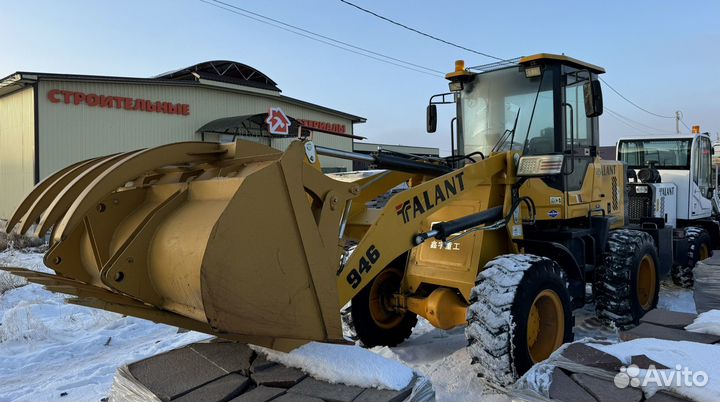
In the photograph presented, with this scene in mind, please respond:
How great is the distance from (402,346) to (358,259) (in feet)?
7.40

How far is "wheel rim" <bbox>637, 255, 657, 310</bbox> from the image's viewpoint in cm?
630

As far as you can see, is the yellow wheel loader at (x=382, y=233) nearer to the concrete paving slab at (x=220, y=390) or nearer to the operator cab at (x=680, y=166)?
the concrete paving slab at (x=220, y=390)

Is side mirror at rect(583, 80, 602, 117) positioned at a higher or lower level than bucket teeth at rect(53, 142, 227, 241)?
higher

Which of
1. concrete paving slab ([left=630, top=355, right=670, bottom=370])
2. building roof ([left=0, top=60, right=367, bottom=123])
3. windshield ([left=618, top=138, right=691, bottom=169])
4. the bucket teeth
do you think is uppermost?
building roof ([left=0, top=60, right=367, bottom=123])

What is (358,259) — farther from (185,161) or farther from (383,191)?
(383,191)

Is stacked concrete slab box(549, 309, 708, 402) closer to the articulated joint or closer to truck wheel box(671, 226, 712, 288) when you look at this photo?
the articulated joint

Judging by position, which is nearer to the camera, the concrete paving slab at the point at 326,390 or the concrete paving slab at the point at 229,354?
the concrete paving slab at the point at 326,390

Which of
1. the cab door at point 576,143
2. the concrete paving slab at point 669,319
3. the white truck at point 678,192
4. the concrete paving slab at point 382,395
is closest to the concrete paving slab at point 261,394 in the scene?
the concrete paving slab at point 382,395

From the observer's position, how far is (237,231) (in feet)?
9.08

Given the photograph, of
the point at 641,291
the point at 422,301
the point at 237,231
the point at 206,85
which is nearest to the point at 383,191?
the point at 422,301

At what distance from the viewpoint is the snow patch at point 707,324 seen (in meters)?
3.60

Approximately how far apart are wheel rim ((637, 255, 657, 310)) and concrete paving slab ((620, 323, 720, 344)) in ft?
9.02

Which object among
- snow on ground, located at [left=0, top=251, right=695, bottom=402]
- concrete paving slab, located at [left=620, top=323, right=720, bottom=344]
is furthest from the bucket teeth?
concrete paving slab, located at [left=620, top=323, right=720, bottom=344]

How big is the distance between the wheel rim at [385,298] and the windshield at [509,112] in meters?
1.67
